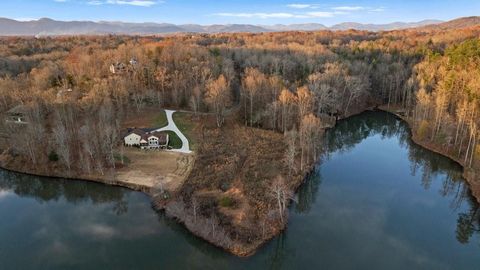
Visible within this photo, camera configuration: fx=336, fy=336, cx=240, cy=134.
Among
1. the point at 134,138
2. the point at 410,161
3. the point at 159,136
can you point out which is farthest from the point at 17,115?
the point at 410,161

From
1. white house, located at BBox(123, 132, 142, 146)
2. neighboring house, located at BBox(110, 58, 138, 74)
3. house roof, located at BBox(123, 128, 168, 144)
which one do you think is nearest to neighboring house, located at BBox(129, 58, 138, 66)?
neighboring house, located at BBox(110, 58, 138, 74)

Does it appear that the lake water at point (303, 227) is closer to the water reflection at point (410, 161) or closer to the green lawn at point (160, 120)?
the water reflection at point (410, 161)

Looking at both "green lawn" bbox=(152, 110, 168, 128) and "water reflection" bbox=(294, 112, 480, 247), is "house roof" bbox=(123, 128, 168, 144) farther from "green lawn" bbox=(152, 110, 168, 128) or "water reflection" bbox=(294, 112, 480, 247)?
"water reflection" bbox=(294, 112, 480, 247)

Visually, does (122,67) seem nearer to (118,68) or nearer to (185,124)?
(118,68)

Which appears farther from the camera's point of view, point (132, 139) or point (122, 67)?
point (122, 67)

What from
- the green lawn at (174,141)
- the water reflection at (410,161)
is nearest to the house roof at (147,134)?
the green lawn at (174,141)
